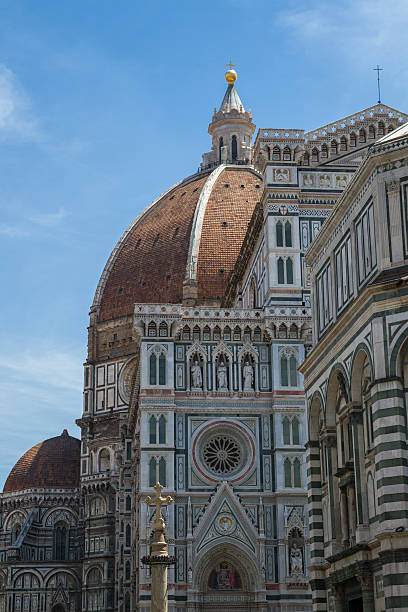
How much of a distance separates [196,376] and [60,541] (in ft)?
132

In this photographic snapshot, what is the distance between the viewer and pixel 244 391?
154 feet

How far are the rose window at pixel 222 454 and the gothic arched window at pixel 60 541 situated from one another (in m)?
38.4

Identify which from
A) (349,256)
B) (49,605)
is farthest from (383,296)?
(49,605)

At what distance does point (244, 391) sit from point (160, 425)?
163 inches

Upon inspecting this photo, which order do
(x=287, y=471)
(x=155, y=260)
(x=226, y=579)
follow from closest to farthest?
(x=226, y=579)
(x=287, y=471)
(x=155, y=260)

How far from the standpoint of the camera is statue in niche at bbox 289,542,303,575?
44531 millimetres

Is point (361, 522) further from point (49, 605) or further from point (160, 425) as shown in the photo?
point (49, 605)

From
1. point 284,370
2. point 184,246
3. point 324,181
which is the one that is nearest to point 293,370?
point 284,370

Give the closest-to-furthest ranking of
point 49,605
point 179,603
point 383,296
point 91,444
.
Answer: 1. point 383,296
2. point 179,603
3. point 49,605
4. point 91,444

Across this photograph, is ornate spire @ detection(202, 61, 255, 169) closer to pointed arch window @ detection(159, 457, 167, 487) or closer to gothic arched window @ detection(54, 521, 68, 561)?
gothic arched window @ detection(54, 521, 68, 561)

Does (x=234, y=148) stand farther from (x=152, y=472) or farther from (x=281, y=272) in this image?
(x=152, y=472)

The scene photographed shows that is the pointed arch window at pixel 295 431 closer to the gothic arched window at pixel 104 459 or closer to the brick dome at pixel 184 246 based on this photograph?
the gothic arched window at pixel 104 459

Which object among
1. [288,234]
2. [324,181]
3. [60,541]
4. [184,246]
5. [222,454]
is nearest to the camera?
[222,454]

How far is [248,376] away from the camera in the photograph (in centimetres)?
4731
